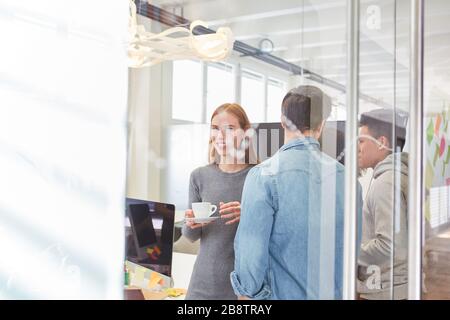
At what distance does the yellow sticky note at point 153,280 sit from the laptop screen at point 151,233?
2 cm

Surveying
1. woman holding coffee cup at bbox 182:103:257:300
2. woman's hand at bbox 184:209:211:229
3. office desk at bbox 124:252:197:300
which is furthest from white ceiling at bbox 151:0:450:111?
office desk at bbox 124:252:197:300

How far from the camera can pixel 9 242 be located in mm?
1331

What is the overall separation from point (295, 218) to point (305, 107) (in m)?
0.28

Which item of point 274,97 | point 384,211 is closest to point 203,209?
point 274,97

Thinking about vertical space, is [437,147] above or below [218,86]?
below

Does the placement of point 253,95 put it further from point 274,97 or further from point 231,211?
point 231,211

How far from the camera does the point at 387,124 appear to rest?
111 centimetres

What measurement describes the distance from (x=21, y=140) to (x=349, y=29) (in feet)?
3.06

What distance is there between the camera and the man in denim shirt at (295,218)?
107cm

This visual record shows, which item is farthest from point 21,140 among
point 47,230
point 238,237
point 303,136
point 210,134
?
point 303,136

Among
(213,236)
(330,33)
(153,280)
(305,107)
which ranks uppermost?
(330,33)

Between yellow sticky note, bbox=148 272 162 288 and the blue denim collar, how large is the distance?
0.48 metres

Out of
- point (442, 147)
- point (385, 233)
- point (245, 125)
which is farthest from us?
point (442, 147)

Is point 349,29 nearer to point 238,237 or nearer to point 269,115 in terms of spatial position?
point 269,115
